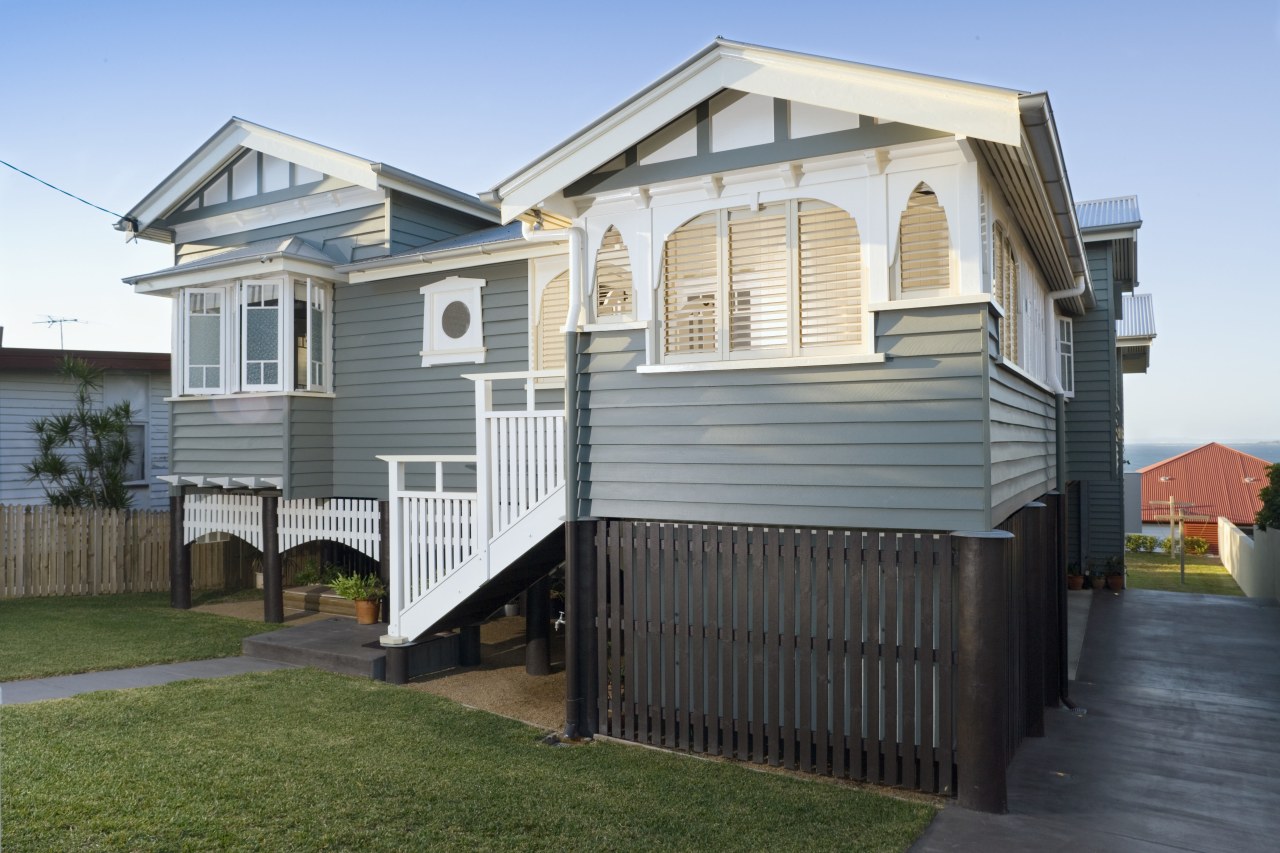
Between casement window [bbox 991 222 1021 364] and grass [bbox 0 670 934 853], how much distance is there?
3.71 metres

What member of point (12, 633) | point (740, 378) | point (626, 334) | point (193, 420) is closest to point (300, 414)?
point (193, 420)

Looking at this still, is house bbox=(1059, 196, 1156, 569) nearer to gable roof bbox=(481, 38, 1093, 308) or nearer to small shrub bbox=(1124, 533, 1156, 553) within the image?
gable roof bbox=(481, 38, 1093, 308)

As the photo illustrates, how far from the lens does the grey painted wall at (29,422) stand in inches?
631

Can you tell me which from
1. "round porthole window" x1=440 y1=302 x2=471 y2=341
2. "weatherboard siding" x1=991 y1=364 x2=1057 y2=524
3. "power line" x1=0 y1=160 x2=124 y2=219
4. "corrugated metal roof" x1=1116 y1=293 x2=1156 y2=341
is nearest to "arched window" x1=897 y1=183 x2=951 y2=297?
"weatherboard siding" x1=991 y1=364 x2=1057 y2=524

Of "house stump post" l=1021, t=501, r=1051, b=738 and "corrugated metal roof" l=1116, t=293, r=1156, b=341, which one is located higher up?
"corrugated metal roof" l=1116, t=293, r=1156, b=341

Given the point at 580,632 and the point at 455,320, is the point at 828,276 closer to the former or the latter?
the point at 580,632

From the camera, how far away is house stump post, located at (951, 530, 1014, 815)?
5086 mm

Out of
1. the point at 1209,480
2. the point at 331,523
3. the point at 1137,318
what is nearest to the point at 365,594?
the point at 331,523

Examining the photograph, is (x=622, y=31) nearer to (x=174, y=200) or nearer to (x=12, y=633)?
(x=174, y=200)

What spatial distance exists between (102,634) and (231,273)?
464cm

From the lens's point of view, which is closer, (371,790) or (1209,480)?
(371,790)

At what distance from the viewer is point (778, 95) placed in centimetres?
577

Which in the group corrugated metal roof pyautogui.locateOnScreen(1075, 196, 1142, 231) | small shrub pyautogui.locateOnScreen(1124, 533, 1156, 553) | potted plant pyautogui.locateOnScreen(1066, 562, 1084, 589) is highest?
corrugated metal roof pyautogui.locateOnScreen(1075, 196, 1142, 231)

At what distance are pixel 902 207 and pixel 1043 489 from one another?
4938 mm
